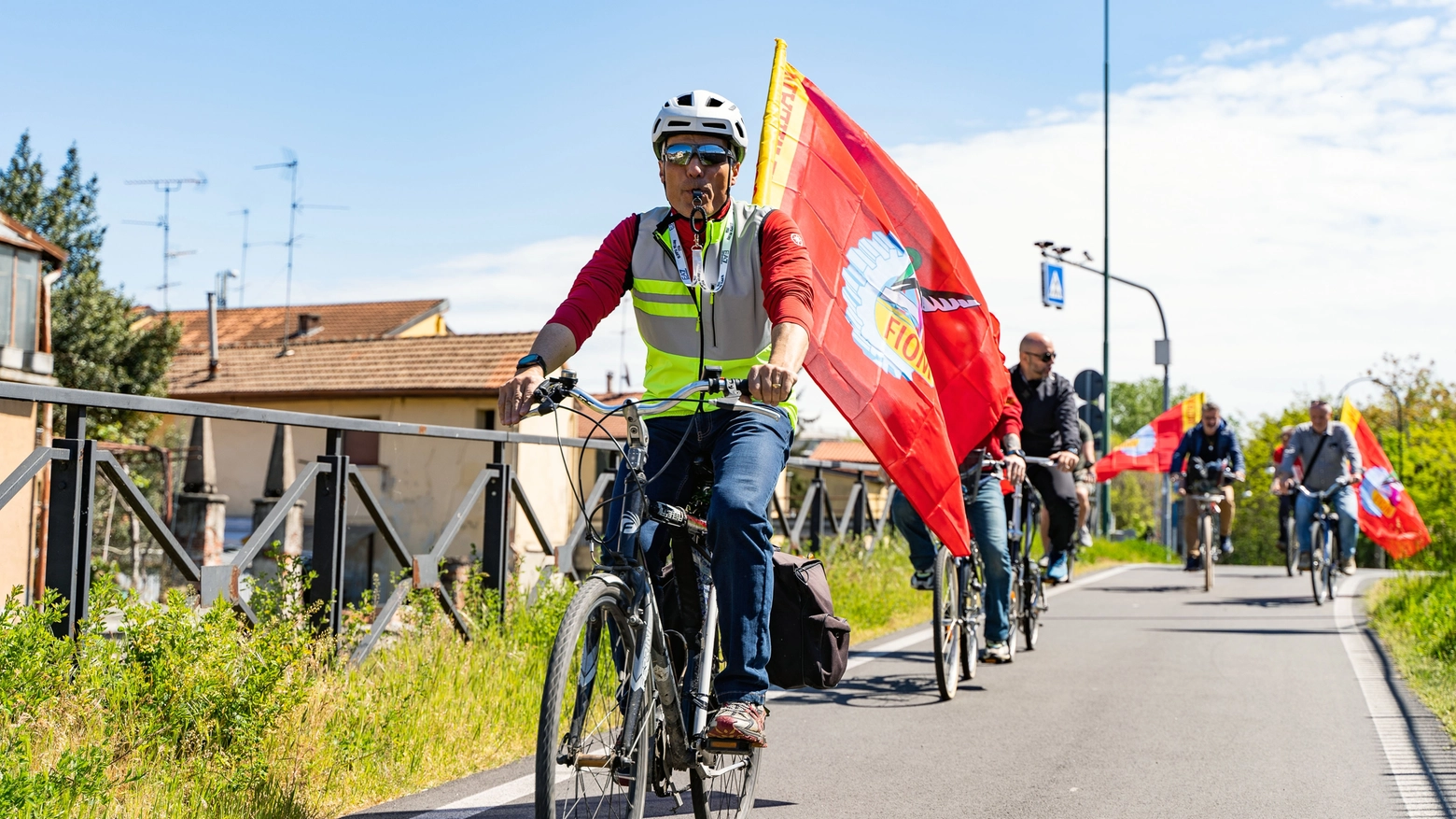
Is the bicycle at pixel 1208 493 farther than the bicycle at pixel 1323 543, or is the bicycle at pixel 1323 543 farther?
the bicycle at pixel 1208 493

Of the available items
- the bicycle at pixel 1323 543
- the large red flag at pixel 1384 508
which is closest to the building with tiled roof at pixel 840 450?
the large red flag at pixel 1384 508

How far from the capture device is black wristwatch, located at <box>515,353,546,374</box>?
369 centimetres

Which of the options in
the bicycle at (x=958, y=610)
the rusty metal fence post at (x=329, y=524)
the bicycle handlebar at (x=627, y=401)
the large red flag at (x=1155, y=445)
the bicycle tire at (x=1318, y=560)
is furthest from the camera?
the large red flag at (x=1155, y=445)

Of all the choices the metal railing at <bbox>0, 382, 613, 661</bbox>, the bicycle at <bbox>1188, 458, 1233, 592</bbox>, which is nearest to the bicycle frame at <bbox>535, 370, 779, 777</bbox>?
the metal railing at <bbox>0, 382, 613, 661</bbox>

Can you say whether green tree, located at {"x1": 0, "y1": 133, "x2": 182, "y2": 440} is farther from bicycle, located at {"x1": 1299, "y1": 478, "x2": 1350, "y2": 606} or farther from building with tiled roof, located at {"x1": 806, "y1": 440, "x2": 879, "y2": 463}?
building with tiled roof, located at {"x1": 806, "y1": 440, "x2": 879, "y2": 463}

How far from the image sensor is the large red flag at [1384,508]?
1647 cm

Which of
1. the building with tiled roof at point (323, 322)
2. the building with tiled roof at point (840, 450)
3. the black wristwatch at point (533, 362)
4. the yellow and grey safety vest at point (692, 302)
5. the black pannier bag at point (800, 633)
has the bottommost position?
the black pannier bag at point (800, 633)

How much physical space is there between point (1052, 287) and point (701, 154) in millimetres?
22446

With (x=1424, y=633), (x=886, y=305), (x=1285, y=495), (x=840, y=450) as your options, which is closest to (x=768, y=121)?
(x=886, y=305)

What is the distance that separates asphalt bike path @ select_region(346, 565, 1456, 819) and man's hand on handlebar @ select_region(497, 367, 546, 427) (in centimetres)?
164

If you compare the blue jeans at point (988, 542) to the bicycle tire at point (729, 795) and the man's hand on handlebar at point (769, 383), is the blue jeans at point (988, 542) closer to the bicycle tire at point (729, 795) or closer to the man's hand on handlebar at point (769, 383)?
the bicycle tire at point (729, 795)

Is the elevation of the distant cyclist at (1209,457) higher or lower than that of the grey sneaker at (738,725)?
higher

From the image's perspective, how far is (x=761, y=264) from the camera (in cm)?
419

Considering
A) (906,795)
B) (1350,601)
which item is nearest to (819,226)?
(906,795)
